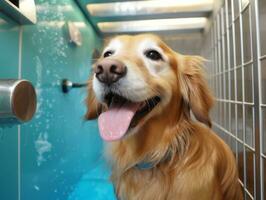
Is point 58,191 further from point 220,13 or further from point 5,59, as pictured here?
point 220,13

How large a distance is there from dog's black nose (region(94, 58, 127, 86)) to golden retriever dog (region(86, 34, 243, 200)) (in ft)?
0.03

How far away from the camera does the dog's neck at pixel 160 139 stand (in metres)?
0.80

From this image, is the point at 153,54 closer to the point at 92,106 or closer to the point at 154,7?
the point at 92,106

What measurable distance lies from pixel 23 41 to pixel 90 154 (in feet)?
2.89

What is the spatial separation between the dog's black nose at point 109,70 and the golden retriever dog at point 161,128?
11 millimetres

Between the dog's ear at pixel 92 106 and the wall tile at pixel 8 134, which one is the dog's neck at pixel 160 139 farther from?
the wall tile at pixel 8 134

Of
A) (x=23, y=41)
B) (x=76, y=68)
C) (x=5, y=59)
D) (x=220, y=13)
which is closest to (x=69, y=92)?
(x=76, y=68)

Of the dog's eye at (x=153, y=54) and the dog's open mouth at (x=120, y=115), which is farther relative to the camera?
the dog's eye at (x=153, y=54)

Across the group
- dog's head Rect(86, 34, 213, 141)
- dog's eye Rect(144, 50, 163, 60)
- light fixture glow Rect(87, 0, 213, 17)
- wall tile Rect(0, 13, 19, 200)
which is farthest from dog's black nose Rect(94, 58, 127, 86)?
light fixture glow Rect(87, 0, 213, 17)

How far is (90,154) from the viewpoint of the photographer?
1.64 meters

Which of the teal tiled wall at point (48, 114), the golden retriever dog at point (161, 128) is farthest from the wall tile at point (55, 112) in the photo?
the golden retriever dog at point (161, 128)

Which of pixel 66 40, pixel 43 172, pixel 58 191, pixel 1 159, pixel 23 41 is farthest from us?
pixel 66 40

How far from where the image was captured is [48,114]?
1098mm

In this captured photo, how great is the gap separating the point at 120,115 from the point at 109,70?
0.36 ft
